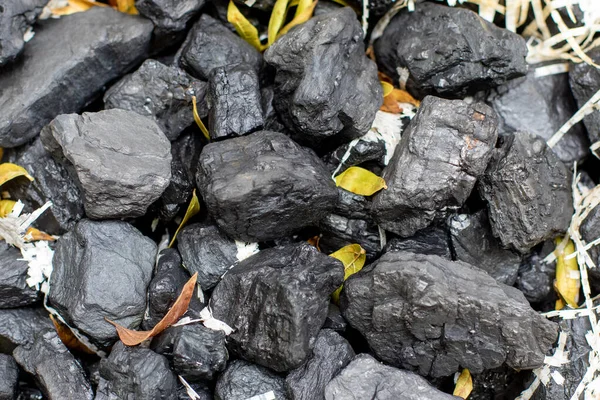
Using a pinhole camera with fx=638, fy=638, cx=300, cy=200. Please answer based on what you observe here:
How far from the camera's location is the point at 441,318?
2.53 meters

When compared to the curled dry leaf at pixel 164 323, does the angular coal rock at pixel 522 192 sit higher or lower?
higher

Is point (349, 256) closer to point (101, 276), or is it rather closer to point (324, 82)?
point (324, 82)

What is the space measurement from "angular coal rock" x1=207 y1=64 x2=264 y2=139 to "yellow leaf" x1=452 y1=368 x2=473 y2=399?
1.41 m

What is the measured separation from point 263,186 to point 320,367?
2.55 feet

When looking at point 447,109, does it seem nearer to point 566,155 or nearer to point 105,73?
point 566,155

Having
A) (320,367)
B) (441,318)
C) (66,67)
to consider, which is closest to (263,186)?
(320,367)

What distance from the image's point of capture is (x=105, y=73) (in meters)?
3.13

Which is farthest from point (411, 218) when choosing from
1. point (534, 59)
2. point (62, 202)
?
point (62, 202)

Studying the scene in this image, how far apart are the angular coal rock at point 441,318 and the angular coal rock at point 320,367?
0.12 metres

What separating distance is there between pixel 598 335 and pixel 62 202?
2.47 metres

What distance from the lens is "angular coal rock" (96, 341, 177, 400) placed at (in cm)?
249

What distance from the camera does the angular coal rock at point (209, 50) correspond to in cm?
307

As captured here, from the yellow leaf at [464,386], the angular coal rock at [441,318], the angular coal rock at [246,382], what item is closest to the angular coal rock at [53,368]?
Answer: the angular coal rock at [246,382]

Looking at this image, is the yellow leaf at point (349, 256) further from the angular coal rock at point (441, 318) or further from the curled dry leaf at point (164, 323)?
the curled dry leaf at point (164, 323)
